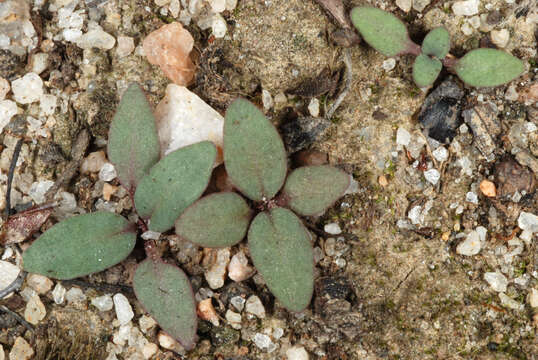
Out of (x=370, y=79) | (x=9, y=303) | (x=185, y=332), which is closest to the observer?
(x=185, y=332)

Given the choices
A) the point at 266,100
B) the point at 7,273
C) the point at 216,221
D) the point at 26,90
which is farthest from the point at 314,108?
the point at 7,273

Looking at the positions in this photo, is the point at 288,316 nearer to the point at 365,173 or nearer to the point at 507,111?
the point at 365,173

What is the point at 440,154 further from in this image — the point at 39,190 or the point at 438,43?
the point at 39,190

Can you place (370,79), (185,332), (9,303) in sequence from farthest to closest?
(370,79) → (9,303) → (185,332)

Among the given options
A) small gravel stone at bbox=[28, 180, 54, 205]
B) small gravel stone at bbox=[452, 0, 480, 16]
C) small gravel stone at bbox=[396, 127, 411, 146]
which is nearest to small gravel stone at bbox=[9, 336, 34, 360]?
small gravel stone at bbox=[28, 180, 54, 205]

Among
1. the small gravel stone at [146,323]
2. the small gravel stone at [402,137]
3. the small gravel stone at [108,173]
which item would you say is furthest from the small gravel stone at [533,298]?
the small gravel stone at [108,173]

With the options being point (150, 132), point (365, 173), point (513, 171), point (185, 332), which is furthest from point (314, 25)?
point (185, 332)

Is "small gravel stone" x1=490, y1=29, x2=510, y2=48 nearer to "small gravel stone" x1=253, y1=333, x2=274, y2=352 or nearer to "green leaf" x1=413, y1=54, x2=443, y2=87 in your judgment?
"green leaf" x1=413, y1=54, x2=443, y2=87

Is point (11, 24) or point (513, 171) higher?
point (11, 24)
